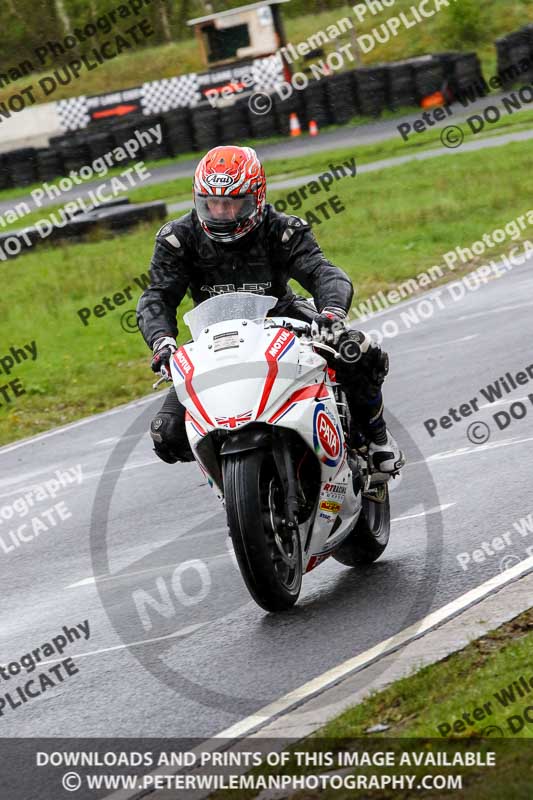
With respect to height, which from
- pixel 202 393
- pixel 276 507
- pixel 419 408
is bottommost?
pixel 419 408

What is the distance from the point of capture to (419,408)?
1088 centimetres

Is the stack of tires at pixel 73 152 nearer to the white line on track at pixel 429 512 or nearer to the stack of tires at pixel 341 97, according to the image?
the stack of tires at pixel 341 97

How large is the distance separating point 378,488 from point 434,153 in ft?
75.0

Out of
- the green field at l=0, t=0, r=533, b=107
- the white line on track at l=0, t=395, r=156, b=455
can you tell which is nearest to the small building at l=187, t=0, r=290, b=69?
the green field at l=0, t=0, r=533, b=107

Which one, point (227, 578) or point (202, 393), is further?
point (227, 578)

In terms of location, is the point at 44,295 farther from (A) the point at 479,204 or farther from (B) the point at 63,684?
(B) the point at 63,684

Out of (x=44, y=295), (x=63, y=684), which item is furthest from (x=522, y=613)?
(x=44, y=295)

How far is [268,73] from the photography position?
39.9 m

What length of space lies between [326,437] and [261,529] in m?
0.69

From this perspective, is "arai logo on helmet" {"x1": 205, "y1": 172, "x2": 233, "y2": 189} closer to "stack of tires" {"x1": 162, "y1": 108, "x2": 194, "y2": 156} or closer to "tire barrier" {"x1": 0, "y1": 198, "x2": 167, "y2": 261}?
"tire barrier" {"x1": 0, "y1": 198, "x2": 167, "y2": 261}

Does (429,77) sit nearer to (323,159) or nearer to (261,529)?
(323,159)

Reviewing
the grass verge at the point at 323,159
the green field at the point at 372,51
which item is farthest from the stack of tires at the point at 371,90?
the green field at the point at 372,51

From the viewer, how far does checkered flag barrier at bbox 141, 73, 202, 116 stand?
133 ft

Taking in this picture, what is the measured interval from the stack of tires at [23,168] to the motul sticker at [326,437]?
31032 millimetres
